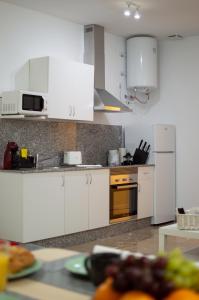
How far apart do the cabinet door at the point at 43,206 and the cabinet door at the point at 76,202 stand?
10 centimetres

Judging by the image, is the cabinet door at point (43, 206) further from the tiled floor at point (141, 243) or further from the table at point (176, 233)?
the table at point (176, 233)

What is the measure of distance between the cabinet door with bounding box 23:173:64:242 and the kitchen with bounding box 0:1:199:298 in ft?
2.18

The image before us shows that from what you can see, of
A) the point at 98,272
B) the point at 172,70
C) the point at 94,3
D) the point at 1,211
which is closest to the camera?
the point at 98,272

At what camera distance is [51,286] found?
43.2 inches

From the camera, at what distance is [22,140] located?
194 inches

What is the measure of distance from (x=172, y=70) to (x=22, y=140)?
110 inches

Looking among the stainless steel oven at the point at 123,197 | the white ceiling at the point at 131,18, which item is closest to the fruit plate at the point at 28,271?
the white ceiling at the point at 131,18

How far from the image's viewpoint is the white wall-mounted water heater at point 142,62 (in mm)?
6262

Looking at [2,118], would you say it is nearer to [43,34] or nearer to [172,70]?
[43,34]

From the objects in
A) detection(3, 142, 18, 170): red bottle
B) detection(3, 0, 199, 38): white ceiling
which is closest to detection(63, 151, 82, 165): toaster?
detection(3, 142, 18, 170): red bottle

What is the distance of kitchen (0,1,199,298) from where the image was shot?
4.97 metres

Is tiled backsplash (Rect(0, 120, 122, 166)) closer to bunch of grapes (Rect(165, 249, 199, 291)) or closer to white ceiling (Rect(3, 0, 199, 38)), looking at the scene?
white ceiling (Rect(3, 0, 199, 38))

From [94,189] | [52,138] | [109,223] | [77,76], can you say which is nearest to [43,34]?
[77,76]

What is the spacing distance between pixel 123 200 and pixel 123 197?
4 centimetres
